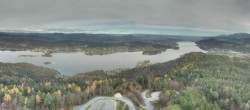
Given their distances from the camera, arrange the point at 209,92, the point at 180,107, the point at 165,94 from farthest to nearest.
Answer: the point at 209,92 < the point at 165,94 < the point at 180,107

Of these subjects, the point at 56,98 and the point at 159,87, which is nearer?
the point at 56,98

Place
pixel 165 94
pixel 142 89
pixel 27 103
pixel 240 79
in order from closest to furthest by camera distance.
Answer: pixel 27 103 → pixel 165 94 → pixel 142 89 → pixel 240 79

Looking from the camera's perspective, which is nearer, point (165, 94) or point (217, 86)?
point (165, 94)

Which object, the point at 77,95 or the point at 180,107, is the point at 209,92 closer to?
the point at 180,107

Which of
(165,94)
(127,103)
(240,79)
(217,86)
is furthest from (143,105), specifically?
(240,79)

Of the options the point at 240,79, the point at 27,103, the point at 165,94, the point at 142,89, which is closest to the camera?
the point at 27,103

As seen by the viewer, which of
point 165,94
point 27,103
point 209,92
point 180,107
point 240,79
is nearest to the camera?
point 180,107

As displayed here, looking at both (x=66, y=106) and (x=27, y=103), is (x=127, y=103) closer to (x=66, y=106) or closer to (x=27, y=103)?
(x=66, y=106)

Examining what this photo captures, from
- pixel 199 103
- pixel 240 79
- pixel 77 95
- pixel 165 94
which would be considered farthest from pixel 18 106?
pixel 240 79
